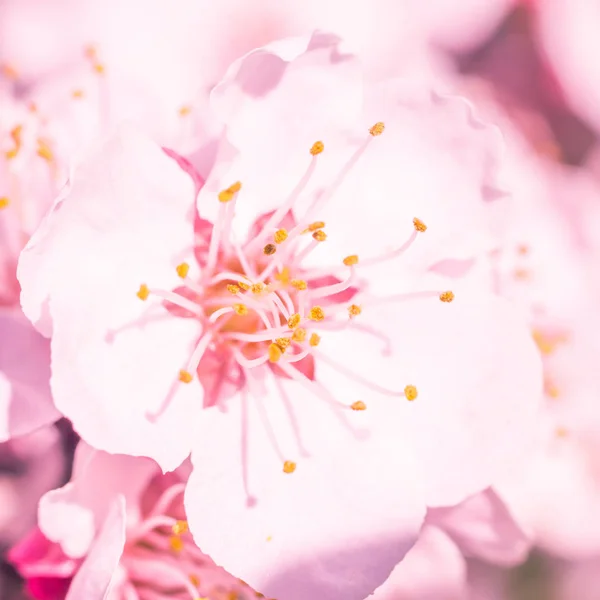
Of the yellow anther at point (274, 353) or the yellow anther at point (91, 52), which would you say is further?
the yellow anther at point (91, 52)

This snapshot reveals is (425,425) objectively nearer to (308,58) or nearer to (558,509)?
(308,58)

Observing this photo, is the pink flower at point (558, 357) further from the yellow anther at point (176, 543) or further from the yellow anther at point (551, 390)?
the yellow anther at point (176, 543)

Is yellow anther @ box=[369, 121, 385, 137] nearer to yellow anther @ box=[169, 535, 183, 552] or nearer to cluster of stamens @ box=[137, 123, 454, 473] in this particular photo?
cluster of stamens @ box=[137, 123, 454, 473]

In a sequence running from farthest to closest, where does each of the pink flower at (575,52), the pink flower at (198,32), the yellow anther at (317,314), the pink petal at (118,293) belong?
the pink flower at (575,52)
the pink flower at (198,32)
the yellow anther at (317,314)
the pink petal at (118,293)

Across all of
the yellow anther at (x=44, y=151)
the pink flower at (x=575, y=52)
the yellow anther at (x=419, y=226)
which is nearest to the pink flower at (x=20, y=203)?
the yellow anther at (x=44, y=151)

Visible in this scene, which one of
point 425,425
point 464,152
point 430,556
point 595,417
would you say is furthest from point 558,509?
point 464,152

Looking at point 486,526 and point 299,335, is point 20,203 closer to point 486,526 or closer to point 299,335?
point 299,335
